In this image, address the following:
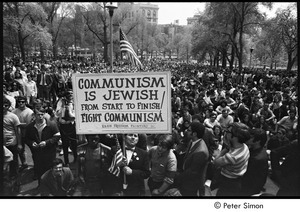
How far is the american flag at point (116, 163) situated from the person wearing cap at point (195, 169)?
85 cm

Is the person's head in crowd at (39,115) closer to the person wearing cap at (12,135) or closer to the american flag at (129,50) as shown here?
the person wearing cap at (12,135)

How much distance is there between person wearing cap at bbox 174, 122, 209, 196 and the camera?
11.8 ft

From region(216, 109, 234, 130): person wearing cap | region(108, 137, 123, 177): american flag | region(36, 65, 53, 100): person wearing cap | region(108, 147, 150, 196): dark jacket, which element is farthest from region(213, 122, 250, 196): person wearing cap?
region(36, 65, 53, 100): person wearing cap

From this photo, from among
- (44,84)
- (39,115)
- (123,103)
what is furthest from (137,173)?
(44,84)

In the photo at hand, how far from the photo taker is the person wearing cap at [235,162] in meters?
3.50

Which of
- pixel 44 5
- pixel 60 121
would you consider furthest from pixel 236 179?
pixel 44 5

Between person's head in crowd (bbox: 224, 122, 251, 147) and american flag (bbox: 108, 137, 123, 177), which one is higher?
person's head in crowd (bbox: 224, 122, 251, 147)

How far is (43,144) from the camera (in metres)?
4.78

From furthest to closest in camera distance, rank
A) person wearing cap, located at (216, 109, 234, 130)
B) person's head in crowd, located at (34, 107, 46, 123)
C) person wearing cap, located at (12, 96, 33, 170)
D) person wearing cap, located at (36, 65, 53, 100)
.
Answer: person wearing cap, located at (36, 65, 53, 100), person wearing cap, located at (216, 109, 234, 130), person wearing cap, located at (12, 96, 33, 170), person's head in crowd, located at (34, 107, 46, 123)

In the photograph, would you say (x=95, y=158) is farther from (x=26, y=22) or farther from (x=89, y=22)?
(x=89, y=22)

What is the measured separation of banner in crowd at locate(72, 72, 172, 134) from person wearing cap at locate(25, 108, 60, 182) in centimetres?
142

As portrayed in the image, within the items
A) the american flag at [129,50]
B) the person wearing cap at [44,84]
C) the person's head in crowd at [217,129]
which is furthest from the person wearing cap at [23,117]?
the person wearing cap at [44,84]

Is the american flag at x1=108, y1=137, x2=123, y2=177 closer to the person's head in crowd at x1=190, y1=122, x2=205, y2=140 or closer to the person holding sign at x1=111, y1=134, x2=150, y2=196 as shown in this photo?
the person holding sign at x1=111, y1=134, x2=150, y2=196

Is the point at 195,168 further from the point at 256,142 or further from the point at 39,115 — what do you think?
the point at 39,115
